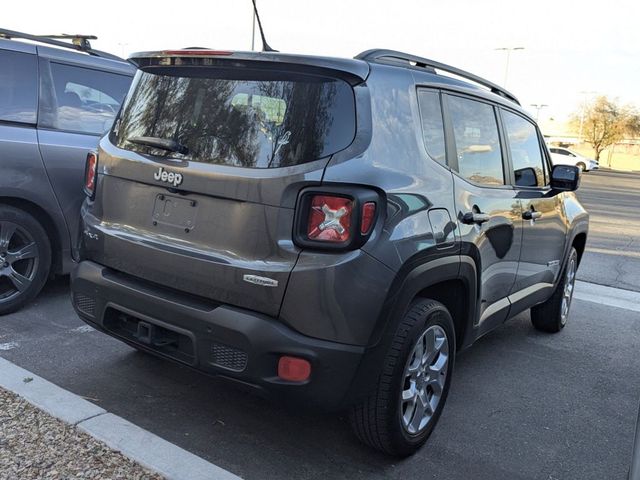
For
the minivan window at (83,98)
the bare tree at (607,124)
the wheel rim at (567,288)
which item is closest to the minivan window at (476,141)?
the wheel rim at (567,288)

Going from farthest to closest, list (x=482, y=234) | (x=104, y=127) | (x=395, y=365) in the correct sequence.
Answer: (x=104, y=127) → (x=482, y=234) → (x=395, y=365)

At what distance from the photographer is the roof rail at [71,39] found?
15.6 feet

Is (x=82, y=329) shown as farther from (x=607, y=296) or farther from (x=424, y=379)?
(x=607, y=296)

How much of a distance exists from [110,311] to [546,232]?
9.87 ft

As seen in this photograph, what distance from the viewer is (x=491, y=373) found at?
4.46 metres

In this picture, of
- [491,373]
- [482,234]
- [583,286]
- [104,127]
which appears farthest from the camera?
[583,286]

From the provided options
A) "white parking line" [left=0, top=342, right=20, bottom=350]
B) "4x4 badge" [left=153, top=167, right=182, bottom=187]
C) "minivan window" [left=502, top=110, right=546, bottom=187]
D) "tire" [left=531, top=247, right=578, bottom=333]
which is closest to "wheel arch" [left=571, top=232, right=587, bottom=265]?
"tire" [left=531, top=247, right=578, bottom=333]

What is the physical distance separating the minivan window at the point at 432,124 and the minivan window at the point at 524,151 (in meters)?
1.08

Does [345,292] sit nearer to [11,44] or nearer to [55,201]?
[55,201]

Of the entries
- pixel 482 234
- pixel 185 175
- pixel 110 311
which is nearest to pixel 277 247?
pixel 185 175

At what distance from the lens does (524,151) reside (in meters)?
4.48

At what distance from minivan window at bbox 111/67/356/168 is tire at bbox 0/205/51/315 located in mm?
1830

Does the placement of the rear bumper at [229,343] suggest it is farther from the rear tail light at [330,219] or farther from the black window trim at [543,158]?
the black window trim at [543,158]

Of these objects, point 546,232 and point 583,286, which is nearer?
point 546,232
